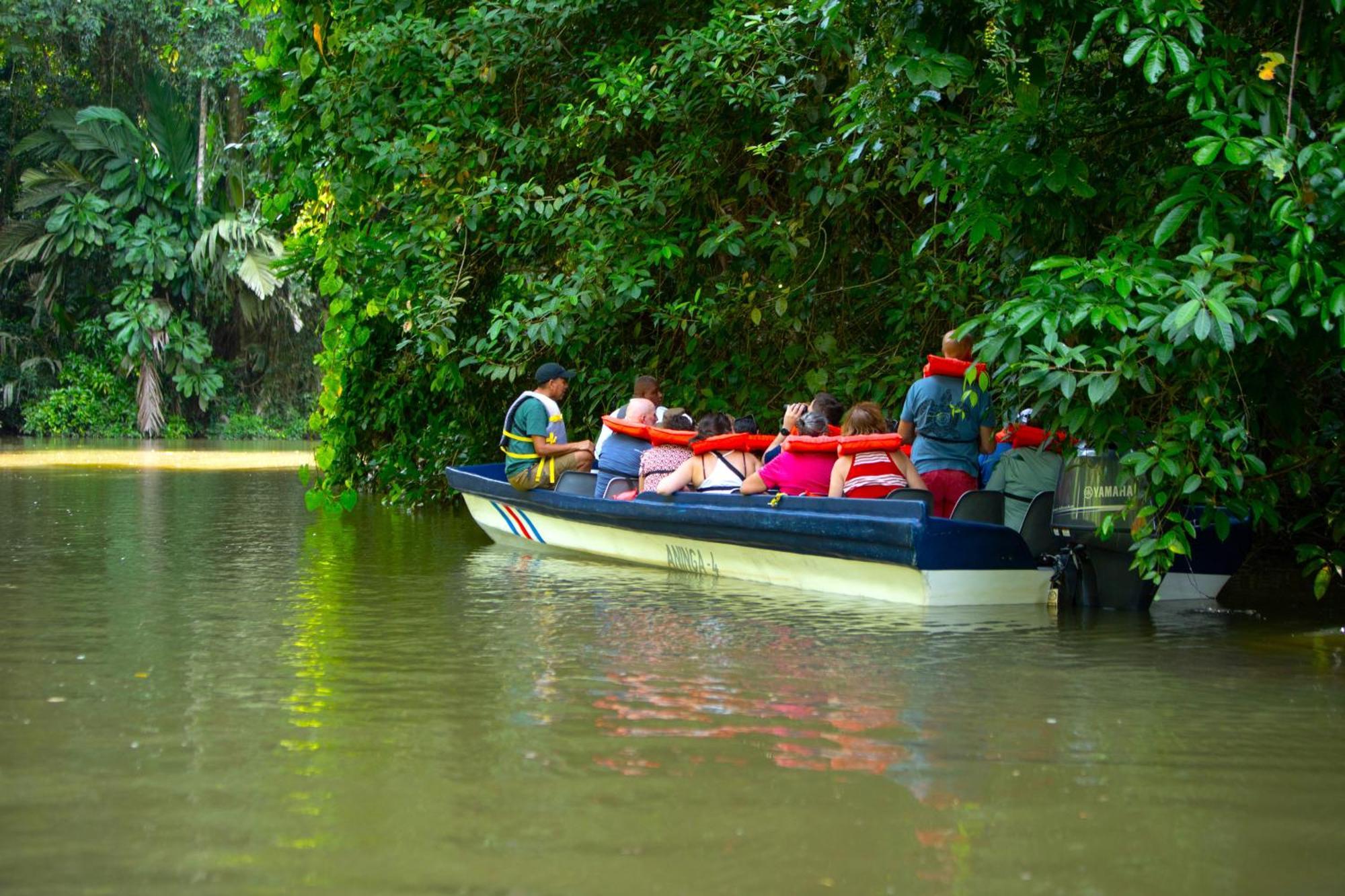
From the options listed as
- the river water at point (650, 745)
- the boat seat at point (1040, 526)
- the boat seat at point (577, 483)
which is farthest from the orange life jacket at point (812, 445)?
the boat seat at point (577, 483)

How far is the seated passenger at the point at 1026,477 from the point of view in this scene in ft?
30.7

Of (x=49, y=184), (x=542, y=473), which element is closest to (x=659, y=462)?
(x=542, y=473)

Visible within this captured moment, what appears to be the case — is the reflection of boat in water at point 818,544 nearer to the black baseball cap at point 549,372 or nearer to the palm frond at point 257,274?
the black baseball cap at point 549,372

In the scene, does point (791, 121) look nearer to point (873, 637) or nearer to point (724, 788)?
point (873, 637)

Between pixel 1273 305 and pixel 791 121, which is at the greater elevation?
pixel 791 121

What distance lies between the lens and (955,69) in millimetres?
8055

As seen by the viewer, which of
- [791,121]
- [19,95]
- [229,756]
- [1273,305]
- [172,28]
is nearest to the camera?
[229,756]

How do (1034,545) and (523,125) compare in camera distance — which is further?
(523,125)

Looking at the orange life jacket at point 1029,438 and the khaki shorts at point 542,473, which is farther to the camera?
the khaki shorts at point 542,473

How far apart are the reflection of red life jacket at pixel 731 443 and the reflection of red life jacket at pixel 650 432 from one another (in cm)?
24

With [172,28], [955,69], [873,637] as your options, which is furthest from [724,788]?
[172,28]

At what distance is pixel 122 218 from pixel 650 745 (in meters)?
32.6

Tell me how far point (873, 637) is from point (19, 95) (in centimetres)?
3400

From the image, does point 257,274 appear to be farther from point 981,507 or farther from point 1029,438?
point 981,507
